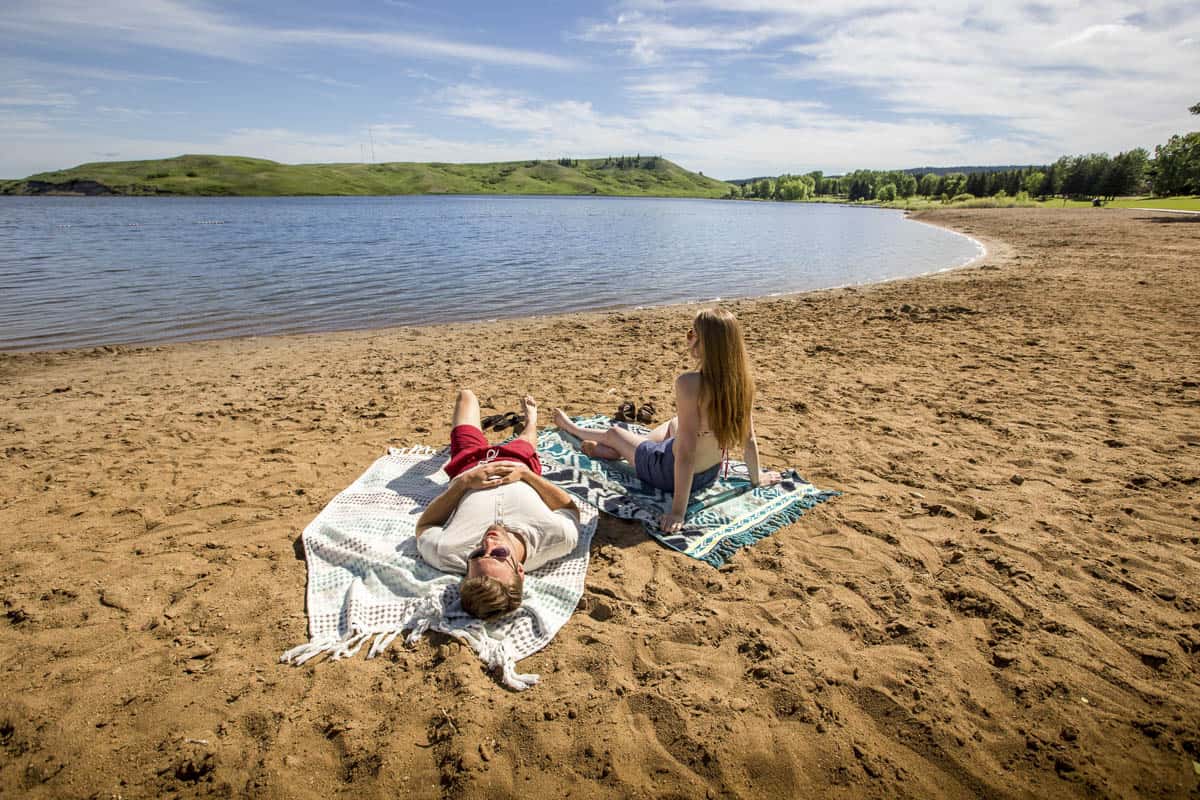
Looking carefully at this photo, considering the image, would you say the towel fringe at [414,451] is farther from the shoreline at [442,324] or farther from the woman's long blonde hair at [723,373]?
the shoreline at [442,324]

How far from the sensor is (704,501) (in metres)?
5.12

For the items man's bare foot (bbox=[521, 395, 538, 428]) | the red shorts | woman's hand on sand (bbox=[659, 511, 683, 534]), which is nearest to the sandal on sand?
man's bare foot (bbox=[521, 395, 538, 428])

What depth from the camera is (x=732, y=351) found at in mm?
4254

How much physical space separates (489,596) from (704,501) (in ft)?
7.67

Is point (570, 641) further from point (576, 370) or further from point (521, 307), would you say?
point (521, 307)

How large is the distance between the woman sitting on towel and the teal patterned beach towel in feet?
0.50

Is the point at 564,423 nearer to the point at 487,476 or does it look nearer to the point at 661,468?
the point at 661,468

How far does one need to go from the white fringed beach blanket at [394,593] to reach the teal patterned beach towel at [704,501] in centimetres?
47

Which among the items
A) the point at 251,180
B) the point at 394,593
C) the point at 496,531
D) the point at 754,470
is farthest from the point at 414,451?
the point at 251,180

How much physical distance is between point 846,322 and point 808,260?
16.7m

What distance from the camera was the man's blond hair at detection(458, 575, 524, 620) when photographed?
140 inches

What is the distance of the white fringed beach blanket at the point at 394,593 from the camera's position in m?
3.50

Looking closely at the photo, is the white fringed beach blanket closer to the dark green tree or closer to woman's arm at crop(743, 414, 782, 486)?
woman's arm at crop(743, 414, 782, 486)

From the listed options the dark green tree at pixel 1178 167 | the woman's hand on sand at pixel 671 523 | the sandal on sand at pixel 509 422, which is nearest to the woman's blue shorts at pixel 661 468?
the woman's hand on sand at pixel 671 523
